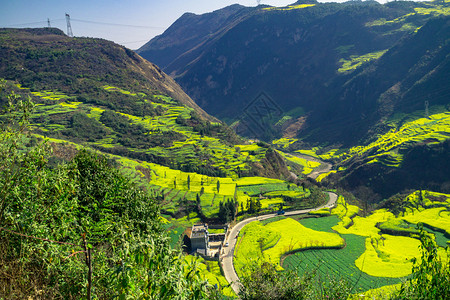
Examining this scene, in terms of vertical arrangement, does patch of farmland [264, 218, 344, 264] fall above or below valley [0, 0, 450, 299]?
below

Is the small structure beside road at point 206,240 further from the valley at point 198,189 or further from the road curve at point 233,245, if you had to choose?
the road curve at point 233,245

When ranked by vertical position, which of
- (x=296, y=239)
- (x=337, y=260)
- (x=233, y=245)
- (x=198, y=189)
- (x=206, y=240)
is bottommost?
(x=337, y=260)

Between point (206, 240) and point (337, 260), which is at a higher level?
point (206, 240)

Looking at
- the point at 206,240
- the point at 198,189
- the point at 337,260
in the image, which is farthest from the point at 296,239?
the point at 198,189

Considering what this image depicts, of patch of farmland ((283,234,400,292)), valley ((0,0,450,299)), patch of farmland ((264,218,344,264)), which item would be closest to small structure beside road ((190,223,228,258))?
valley ((0,0,450,299))

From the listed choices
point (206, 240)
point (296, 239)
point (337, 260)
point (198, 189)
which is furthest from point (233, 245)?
point (198, 189)

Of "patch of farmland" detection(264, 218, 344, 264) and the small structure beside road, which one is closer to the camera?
the small structure beside road

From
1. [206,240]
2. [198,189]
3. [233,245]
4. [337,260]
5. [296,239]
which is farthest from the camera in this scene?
[198,189]

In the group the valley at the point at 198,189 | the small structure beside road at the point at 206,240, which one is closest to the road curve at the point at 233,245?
the valley at the point at 198,189

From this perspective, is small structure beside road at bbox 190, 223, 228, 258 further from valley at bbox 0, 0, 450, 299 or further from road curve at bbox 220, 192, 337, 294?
road curve at bbox 220, 192, 337, 294

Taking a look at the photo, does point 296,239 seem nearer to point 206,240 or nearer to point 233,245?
point 233,245

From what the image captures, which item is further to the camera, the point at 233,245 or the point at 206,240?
the point at 233,245

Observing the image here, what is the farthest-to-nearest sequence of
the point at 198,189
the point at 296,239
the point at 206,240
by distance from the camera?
1. the point at 198,189
2. the point at 296,239
3. the point at 206,240

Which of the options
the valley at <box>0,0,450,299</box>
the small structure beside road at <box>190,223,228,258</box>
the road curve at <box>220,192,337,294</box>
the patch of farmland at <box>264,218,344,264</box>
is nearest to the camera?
the valley at <box>0,0,450,299</box>
